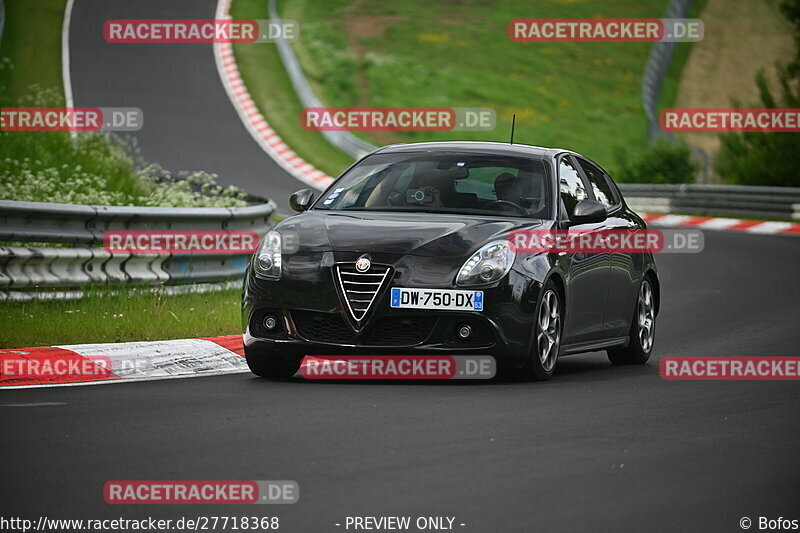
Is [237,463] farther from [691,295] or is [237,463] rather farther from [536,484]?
[691,295]

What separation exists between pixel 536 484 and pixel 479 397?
2.68m

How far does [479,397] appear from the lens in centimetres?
917

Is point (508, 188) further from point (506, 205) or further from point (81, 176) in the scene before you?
point (81, 176)

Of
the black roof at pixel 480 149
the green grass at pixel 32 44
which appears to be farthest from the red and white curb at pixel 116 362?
the green grass at pixel 32 44

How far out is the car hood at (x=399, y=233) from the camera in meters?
9.73

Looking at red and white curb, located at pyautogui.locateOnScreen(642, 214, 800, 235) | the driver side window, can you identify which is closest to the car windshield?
the driver side window

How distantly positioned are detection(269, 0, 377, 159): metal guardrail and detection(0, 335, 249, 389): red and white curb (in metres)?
24.4

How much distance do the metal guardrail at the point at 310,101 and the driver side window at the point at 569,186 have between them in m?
23.9

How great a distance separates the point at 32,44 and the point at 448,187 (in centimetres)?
3342

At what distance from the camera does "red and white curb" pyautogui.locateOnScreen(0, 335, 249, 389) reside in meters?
9.74

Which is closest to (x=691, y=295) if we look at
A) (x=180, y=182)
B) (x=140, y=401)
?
(x=180, y=182)

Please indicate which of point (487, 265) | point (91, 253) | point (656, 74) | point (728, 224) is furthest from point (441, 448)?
point (656, 74)

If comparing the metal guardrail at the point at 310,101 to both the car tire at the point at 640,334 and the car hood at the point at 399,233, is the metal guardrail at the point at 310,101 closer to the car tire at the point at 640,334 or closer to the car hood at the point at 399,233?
the car tire at the point at 640,334

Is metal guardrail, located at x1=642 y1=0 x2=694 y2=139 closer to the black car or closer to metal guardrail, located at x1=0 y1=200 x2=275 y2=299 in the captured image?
metal guardrail, located at x1=0 y1=200 x2=275 y2=299
